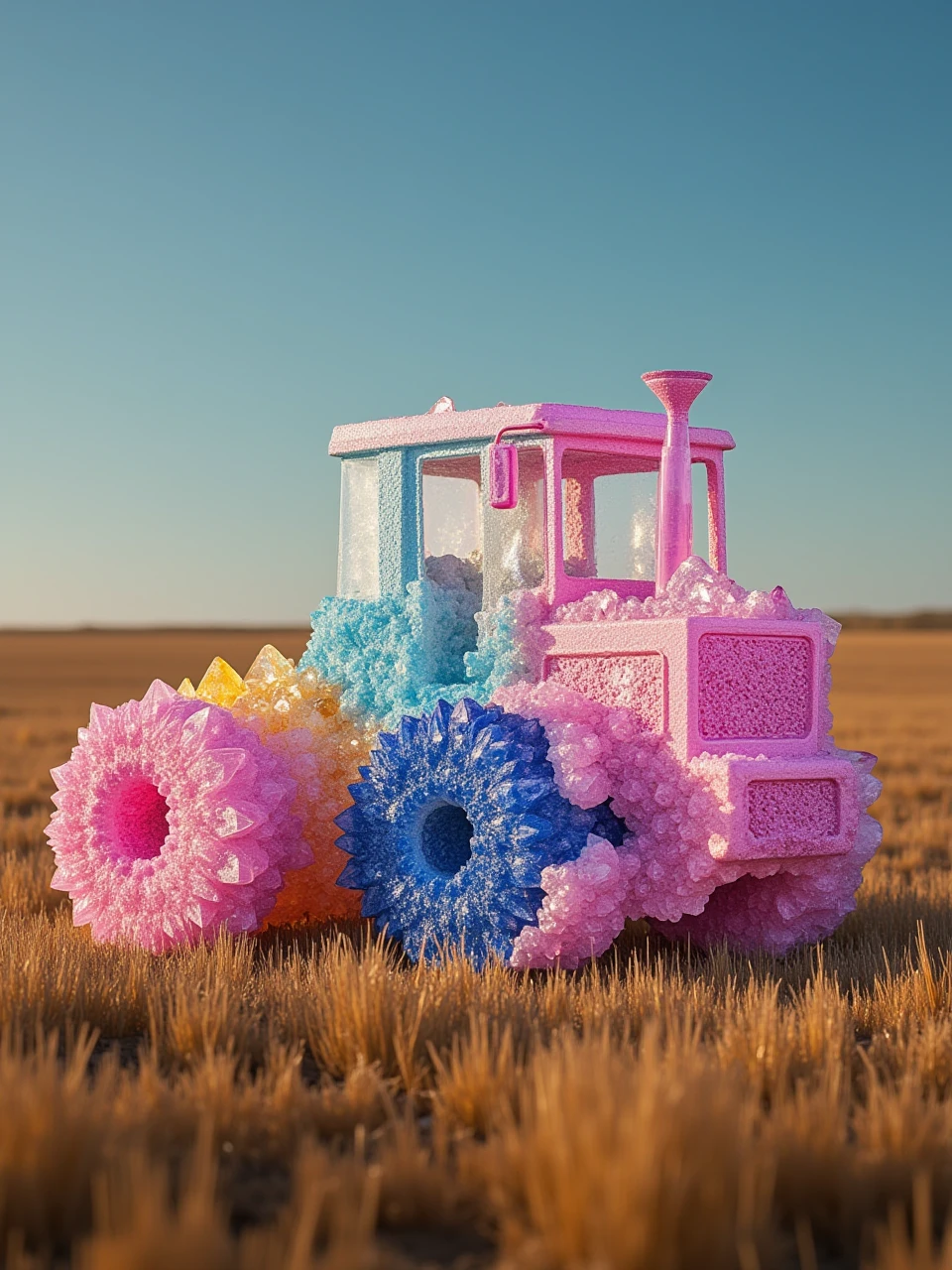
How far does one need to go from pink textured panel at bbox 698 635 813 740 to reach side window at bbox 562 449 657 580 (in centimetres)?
105

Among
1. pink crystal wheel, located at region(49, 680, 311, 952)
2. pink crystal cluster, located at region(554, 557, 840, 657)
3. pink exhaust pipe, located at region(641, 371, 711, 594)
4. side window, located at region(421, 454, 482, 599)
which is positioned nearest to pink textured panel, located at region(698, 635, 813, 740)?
pink crystal cluster, located at region(554, 557, 840, 657)

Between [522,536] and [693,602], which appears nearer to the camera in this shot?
[693,602]

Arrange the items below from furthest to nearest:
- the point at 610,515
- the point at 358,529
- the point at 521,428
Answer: the point at 358,529 → the point at 610,515 → the point at 521,428

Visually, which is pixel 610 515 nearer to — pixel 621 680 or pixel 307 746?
pixel 621 680

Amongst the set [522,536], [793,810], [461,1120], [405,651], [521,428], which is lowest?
[461,1120]

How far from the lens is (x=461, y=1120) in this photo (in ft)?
14.6

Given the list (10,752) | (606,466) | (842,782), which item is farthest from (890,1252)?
(10,752)

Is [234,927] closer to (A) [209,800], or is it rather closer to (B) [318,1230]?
(A) [209,800]

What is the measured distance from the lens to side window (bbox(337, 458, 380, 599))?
878cm

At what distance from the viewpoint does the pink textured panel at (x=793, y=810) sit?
696cm

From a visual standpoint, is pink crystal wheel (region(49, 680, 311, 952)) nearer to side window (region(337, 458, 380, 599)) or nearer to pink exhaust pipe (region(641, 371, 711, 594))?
side window (region(337, 458, 380, 599))

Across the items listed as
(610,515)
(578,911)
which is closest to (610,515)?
(610,515)

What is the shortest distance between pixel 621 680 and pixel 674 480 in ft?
3.60

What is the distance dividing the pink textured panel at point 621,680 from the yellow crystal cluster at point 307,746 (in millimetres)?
1400
